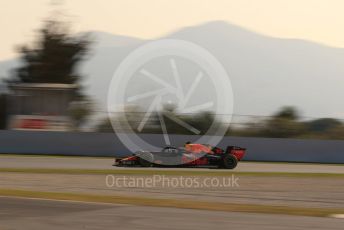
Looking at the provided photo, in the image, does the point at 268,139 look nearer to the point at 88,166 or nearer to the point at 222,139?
the point at 222,139

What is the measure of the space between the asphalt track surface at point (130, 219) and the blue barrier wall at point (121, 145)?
21724mm

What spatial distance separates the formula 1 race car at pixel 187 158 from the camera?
2284cm

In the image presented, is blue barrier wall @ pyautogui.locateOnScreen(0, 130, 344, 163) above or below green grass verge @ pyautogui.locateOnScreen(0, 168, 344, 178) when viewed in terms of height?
above

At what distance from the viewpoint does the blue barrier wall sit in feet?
108

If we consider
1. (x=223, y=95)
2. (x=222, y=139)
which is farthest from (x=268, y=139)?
(x=223, y=95)

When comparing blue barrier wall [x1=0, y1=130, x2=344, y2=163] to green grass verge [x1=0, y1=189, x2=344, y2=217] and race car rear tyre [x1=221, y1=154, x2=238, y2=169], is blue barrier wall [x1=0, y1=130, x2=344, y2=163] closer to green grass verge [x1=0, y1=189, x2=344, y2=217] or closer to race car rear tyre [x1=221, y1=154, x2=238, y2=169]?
race car rear tyre [x1=221, y1=154, x2=238, y2=169]

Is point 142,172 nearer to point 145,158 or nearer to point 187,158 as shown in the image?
point 145,158

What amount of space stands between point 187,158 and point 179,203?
10.7 metres

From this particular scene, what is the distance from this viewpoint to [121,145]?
33188 mm

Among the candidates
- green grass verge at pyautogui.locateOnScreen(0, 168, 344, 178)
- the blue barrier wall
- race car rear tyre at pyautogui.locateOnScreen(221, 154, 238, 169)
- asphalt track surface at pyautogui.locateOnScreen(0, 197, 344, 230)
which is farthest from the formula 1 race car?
asphalt track surface at pyautogui.locateOnScreen(0, 197, 344, 230)

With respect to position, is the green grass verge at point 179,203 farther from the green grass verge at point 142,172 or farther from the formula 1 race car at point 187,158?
the formula 1 race car at point 187,158

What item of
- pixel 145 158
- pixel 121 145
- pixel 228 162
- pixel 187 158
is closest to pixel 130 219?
pixel 145 158

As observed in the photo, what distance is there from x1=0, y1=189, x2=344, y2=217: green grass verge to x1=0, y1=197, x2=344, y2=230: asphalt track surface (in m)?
0.73

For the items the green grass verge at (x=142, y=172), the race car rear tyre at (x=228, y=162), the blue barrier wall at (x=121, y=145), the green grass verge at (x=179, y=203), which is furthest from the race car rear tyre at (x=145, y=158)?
the blue barrier wall at (x=121, y=145)
